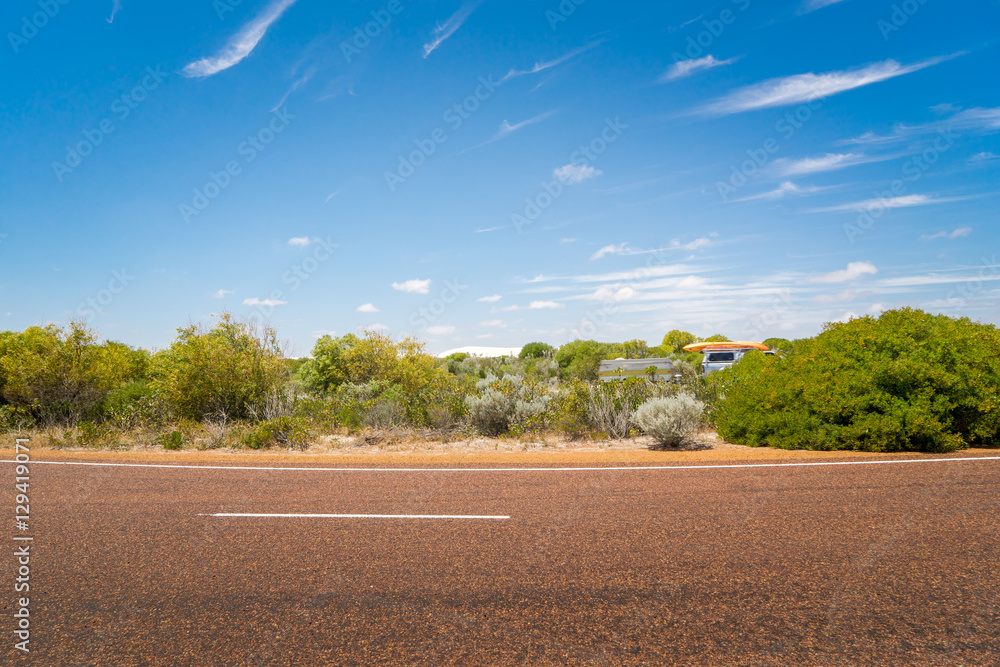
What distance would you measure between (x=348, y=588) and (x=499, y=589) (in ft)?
4.12

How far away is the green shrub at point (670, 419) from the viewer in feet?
40.3

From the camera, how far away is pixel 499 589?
4703mm

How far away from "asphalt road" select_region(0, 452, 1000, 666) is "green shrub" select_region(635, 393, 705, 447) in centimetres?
386

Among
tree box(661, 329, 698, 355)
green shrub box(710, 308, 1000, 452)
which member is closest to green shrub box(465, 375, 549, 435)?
green shrub box(710, 308, 1000, 452)

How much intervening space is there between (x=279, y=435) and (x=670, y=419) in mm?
9355

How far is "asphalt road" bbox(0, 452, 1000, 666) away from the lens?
380 cm

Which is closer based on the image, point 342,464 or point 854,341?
point 342,464

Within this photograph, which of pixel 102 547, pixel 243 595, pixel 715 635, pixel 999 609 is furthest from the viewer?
pixel 102 547

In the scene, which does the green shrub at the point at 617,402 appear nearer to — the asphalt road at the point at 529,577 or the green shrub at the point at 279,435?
the asphalt road at the point at 529,577

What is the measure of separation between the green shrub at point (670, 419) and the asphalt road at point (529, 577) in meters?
3.86

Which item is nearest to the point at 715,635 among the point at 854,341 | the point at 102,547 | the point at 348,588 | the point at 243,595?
the point at 348,588

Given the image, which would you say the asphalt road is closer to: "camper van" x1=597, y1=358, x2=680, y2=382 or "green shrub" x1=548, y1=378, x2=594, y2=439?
"green shrub" x1=548, y1=378, x2=594, y2=439

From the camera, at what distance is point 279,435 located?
1425 centimetres

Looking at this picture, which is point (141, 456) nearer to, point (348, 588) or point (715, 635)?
point (348, 588)
